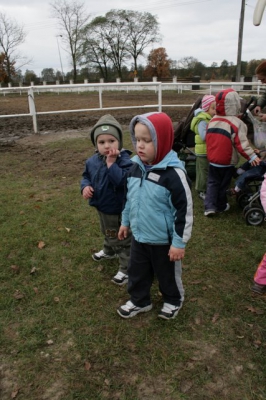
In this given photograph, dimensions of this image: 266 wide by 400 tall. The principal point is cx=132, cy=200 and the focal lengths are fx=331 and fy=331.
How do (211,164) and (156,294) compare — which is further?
(211,164)

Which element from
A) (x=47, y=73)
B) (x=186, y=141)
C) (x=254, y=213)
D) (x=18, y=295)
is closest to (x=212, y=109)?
(x=186, y=141)

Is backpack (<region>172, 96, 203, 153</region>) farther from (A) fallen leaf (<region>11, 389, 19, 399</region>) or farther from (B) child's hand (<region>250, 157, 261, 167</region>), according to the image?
(A) fallen leaf (<region>11, 389, 19, 399</region>)

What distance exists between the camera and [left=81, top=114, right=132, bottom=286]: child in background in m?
2.66

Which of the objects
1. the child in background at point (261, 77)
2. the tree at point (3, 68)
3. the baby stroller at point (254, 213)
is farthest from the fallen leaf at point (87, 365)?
the tree at point (3, 68)

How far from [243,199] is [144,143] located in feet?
8.96

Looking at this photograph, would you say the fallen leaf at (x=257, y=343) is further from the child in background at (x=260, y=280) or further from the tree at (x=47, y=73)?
the tree at (x=47, y=73)

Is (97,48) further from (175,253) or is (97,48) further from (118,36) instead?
(175,253)

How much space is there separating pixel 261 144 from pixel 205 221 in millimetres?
1208

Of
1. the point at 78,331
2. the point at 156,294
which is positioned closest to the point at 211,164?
the point at 156,294

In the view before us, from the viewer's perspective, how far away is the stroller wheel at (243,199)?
14.3 feet

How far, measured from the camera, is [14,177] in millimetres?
6020

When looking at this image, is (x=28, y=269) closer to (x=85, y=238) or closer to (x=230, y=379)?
(x=85, y=238)

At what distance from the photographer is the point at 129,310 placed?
2.62 m

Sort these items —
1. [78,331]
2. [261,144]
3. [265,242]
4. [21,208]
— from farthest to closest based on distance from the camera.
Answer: [21,208], [261,144], [265,242], [78,331]
